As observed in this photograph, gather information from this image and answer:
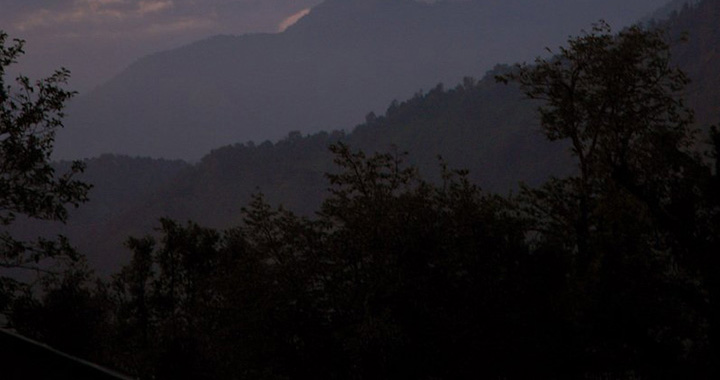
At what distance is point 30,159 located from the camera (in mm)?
19359

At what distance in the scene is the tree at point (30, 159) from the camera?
19.2 m

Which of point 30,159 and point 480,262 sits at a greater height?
point 30,159

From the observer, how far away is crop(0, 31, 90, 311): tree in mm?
19250

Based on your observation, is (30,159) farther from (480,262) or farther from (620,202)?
(620,202)

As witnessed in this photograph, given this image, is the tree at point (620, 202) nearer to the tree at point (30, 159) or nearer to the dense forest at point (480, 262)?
the dense forest at point (480, 262)

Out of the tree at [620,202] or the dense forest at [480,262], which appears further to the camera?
the dense forest at [480,262]

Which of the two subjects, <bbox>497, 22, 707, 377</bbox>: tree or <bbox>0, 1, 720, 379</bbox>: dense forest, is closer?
<bbox>497, 22, 707, 377</bbox>: tree

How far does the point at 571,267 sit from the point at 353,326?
8.13 meters

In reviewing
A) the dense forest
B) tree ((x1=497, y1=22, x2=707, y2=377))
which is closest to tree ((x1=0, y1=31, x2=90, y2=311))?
the dense forest

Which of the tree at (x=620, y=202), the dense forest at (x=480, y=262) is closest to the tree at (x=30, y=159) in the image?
the dense forest at (x=480, y=262)

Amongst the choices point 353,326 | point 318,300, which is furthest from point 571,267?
point 318,300

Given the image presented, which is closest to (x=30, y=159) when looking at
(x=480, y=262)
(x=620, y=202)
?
(x=480, y=262)

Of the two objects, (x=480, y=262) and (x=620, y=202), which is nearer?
(x=620, y=202)

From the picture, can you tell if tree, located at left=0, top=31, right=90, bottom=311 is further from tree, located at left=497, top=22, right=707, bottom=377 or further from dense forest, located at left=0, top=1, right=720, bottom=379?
tree, located at left=497, top=22, right=707, bottom=377
